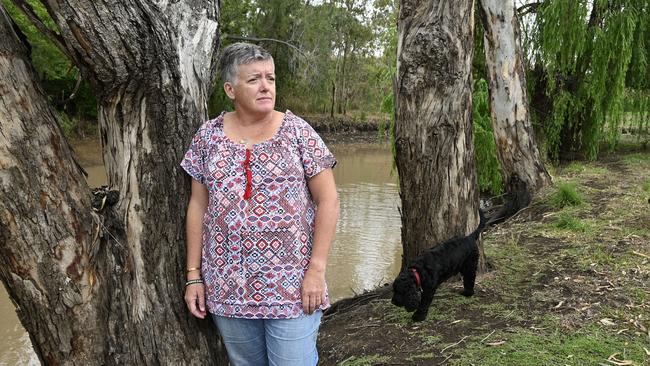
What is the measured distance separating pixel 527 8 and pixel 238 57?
9.66 meters

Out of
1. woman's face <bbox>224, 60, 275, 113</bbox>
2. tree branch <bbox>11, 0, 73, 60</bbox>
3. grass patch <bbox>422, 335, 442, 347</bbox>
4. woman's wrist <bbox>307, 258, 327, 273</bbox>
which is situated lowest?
grass patch <bbox>422, 335, 442, 347</bbox>

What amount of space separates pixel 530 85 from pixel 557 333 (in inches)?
317

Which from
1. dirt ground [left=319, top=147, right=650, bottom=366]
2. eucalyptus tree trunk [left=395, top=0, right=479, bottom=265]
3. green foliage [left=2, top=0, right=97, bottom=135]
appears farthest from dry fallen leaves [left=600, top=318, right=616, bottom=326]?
green foliage [left=2, top=0, right=97, bottom=135]

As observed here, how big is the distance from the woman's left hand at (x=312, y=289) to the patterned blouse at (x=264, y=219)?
3cm

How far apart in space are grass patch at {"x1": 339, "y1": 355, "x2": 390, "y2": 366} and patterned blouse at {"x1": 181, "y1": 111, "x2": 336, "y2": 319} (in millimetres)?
1216

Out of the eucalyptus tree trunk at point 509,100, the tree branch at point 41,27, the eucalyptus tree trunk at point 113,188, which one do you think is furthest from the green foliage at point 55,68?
the eucalyptus tree trunk at point 113,188

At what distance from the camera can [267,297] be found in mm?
2365

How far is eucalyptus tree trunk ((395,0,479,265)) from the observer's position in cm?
420

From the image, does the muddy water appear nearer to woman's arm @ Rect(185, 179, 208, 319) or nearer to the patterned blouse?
woman's arm @ Rect(185, 179, 208, 319)

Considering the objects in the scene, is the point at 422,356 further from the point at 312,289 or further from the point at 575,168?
the point at 575,168

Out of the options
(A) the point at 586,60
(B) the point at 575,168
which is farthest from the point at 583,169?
(A) the point at 586,60

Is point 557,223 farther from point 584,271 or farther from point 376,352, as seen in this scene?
point 376,352

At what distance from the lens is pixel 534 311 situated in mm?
3891

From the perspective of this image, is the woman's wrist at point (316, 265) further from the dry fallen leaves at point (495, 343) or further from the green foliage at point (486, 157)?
the green foliage at point (486, 157)
